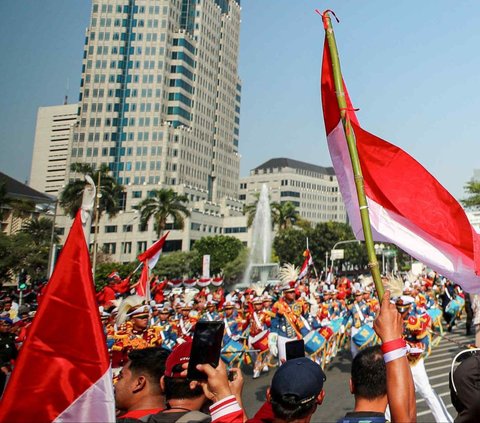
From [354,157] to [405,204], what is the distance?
109 cm

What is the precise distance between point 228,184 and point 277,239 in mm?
41848

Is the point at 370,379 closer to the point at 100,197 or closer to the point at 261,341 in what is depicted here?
the point at 261,341

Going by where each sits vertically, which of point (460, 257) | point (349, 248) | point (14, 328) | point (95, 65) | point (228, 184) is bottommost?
point (14, 328)

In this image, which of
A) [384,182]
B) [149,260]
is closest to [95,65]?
[149,260]

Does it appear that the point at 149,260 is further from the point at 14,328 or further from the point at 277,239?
the point at 277,239

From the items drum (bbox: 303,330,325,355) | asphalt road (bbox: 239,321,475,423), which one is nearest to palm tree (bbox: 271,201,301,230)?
asphalt road (bbox: 239,321,475,423)

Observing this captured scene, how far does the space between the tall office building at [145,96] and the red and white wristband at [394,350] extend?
92.0 meters

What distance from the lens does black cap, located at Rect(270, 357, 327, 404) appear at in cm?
251

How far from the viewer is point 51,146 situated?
142 metres

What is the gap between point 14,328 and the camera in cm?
952

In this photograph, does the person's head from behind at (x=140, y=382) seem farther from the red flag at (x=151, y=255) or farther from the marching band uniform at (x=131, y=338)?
the red flag at (x=151, y=255)

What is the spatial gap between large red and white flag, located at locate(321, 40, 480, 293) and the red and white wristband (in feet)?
4.65

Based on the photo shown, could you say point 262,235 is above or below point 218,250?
above

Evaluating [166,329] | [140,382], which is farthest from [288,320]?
[140,382]
